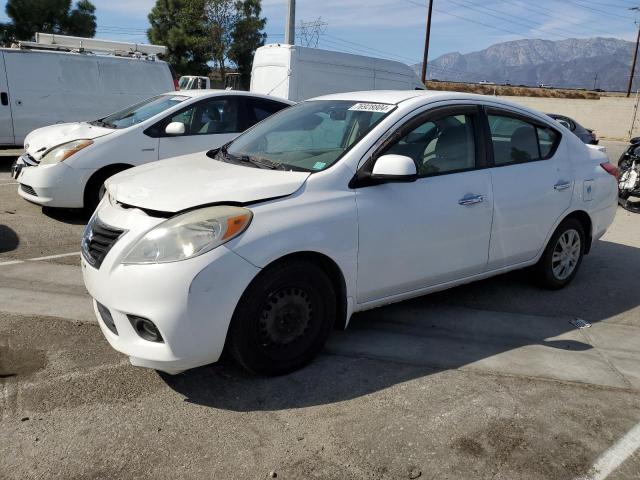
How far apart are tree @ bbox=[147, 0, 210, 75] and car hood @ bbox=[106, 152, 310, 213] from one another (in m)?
39.3

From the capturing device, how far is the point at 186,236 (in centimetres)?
313

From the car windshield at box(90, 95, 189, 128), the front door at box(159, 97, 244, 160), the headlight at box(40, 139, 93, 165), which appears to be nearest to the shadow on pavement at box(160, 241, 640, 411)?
the front door at box(159, 97, 244, 160)

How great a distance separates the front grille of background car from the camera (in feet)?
10.9

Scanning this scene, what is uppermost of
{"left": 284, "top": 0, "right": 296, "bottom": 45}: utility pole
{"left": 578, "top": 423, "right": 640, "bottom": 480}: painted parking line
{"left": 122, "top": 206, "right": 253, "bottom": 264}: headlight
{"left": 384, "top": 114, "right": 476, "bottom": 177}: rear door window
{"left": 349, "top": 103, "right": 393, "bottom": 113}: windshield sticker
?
{"left": 284, "top": 0, "right": 296, "bottom": 45}: utility pole

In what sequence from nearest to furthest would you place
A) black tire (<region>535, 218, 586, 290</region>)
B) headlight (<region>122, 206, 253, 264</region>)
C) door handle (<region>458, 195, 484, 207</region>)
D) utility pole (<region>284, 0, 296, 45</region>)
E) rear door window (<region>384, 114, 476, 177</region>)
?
headlight (<region>122, 206, 253, 264</region>) → rear door window (<region>384, 114, 476, 177</region>) → door handle (<region>458, 195, 484, 207</region>) → black tire (<region>535, 218, 586, 290</region>) → utility pole (<region>284, 0, 296, 45</region>)

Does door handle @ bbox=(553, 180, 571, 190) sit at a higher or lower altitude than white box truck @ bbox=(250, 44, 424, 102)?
lower

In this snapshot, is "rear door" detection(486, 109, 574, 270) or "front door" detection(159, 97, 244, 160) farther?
"front door" detection(159, 97, 244, 160)

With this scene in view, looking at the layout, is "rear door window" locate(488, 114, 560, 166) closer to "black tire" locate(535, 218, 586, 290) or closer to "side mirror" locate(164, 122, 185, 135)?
"black tire" locate(535, 218, 586, 290)

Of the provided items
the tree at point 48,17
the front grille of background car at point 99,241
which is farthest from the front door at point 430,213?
the tree at point 48,17

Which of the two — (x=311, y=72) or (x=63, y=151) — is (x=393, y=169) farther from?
(x=311, y=72)

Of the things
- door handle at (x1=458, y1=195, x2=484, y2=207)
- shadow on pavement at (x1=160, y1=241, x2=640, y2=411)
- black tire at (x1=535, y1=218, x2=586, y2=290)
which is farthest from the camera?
black tire at (x1=535, y1=218, x2=586, y2=290)

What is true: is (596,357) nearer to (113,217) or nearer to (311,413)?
(311,413)

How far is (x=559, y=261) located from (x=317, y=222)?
2.86 meters

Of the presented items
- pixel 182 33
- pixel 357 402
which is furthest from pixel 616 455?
pixel 182 33
